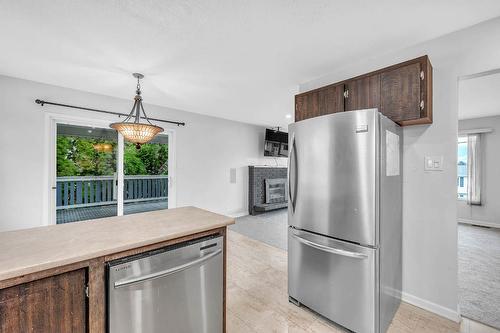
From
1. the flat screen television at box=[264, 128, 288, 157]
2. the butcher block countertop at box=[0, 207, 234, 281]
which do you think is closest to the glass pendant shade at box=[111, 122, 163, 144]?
the butcher block countertop at box=[0, 207, 234, 281]

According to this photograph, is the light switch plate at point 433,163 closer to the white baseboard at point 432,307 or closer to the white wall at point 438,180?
the white wall at point 438,180

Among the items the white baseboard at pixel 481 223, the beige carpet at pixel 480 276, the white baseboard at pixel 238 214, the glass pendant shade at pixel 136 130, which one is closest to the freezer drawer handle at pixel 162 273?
the glass pendant shade at pixel 136 130

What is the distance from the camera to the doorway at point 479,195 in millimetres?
2426

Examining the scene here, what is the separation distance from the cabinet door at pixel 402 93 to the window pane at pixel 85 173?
4008mm

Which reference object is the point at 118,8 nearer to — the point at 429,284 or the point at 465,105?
the point at 429,284

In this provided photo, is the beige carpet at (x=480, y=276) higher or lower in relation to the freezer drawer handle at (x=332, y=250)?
lower

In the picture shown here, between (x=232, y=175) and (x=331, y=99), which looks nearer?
(x=331, y=99)

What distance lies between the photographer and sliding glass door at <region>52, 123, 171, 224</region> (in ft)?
11.4

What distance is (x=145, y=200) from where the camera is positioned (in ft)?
15.1

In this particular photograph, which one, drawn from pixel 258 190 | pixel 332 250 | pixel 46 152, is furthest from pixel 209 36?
pixel 258 190

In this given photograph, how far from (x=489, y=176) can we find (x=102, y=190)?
757 centimetres

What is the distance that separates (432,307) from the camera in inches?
79.0

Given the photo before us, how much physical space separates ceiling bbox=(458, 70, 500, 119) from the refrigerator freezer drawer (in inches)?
99.9

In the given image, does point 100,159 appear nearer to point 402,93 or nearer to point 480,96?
point 402,93
